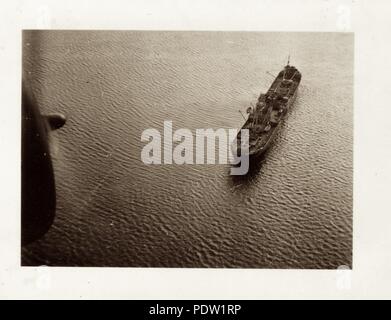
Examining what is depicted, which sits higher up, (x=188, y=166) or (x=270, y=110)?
(x=270, y=110)

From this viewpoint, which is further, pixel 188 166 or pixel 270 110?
pixel 270 110

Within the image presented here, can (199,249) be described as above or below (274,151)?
below

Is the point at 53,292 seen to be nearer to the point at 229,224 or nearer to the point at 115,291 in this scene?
the point at 115,291

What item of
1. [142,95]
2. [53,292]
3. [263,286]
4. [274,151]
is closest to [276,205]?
[274,151]

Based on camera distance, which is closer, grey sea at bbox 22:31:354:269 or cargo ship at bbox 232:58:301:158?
grey sea at bbox 22:31:354:269
